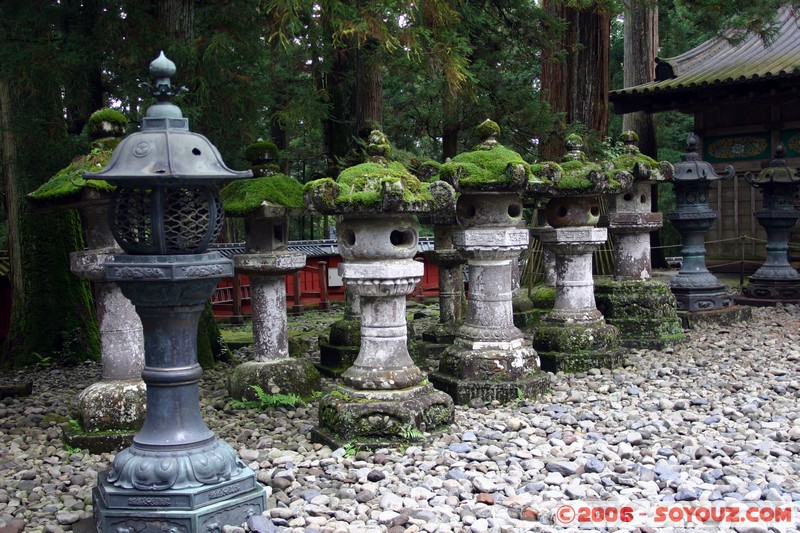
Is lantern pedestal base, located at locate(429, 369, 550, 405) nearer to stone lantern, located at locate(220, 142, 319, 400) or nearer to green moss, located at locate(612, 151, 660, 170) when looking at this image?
stone lantern, located at locate(220, 142, 319, 400)

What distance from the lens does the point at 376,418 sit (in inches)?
192

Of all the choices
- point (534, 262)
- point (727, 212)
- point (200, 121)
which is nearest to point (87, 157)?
point (200, 121)

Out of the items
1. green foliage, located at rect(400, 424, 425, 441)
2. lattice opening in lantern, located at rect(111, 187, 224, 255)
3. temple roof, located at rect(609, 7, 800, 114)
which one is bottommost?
green foliage, located at rect(400, 424, 425, 441)

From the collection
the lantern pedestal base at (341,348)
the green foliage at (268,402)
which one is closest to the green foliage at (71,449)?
the green foliage at (268,402)

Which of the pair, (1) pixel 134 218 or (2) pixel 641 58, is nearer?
(1) pixel 134 218

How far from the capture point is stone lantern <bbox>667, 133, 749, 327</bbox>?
9.64 metres

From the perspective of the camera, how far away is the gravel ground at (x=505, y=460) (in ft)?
12.9

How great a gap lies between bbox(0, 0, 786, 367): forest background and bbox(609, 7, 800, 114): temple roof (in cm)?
90

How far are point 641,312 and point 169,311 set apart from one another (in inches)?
227

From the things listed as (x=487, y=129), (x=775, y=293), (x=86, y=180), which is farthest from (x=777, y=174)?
(x=86, y=180)

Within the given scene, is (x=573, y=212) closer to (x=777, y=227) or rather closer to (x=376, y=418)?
(x=376, y=418)

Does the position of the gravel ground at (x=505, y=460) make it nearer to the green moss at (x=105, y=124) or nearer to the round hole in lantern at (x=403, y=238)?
the round hole in lantern at (x=403, y=238)

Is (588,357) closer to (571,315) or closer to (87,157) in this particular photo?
(571,315)

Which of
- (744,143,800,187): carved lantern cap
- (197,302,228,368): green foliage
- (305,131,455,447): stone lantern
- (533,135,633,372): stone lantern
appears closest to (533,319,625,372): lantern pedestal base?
(533,135,633,372): stone lantern
